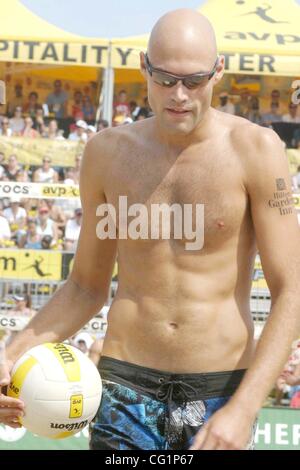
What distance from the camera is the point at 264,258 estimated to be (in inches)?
155

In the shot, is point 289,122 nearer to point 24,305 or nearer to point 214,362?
point 24,305

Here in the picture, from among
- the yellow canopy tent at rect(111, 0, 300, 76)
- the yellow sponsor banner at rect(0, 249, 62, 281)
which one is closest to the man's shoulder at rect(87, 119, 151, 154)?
the yellow sponsor banner at rect(0, 249, 62, 281)

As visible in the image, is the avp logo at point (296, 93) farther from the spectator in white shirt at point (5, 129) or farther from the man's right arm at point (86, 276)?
the man's right arm at point (86, 276)

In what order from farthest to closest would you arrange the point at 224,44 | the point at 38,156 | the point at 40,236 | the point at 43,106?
the point at 43,106, the point at 38,156, the point at 224,44, the point at 40,236

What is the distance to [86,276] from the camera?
4520mm

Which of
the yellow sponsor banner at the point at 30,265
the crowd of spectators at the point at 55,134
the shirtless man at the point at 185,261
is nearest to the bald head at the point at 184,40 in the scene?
the shirtless man at the point at 185,261

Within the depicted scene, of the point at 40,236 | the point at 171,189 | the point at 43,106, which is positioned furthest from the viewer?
the point at 43,106

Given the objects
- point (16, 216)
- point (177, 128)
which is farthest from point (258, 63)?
point (177, 128)

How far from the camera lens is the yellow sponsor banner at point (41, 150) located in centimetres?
1498

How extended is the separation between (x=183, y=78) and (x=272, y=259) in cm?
81

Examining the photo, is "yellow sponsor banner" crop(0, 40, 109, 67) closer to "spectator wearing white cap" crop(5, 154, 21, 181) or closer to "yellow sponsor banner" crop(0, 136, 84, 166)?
"yellow sponsor banner" crop(0, 136, 84, 166)

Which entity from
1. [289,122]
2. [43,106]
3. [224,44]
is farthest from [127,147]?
[43,106]

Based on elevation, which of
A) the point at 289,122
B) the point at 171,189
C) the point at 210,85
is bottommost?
the point at 171,189

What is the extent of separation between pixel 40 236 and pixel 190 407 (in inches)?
343
